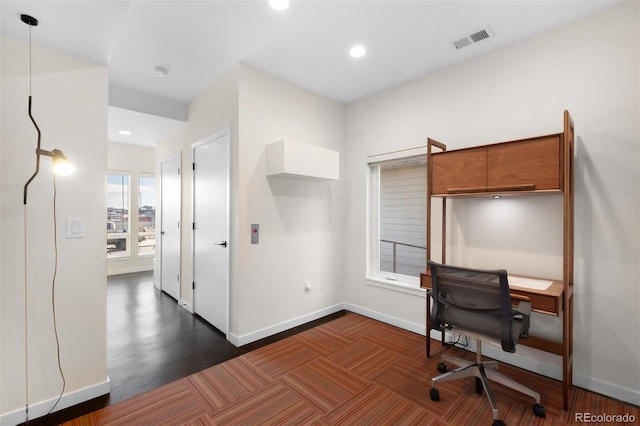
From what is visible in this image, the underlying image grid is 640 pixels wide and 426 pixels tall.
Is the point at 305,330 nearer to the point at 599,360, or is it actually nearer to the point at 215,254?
the point at 215,254

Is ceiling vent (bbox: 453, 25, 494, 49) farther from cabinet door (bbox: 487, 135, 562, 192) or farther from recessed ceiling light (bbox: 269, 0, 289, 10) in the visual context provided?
recessed ceiling light (bbox: 269, 0, 289, 10)

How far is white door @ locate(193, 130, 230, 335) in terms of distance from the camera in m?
3.21

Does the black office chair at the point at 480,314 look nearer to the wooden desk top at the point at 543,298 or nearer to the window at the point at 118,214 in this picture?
the wooden desk top at the point at 543,298

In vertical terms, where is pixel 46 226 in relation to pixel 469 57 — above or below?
below

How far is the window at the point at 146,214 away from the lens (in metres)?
6.45

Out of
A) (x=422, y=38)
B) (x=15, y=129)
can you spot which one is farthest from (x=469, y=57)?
(x=15, y=129)

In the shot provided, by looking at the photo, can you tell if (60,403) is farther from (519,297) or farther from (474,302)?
(519,297)

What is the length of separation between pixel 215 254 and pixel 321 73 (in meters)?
2.41

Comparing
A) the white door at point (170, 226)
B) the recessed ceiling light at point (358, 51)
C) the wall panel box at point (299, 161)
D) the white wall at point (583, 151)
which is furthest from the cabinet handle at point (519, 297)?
the white door at point (170, 226)

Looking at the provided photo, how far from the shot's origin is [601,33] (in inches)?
86.7

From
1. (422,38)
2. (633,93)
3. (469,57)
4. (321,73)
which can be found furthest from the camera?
(321,73)

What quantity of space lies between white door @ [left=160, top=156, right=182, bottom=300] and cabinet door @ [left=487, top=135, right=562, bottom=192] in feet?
13.0

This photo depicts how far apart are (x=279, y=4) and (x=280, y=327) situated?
311 cm
